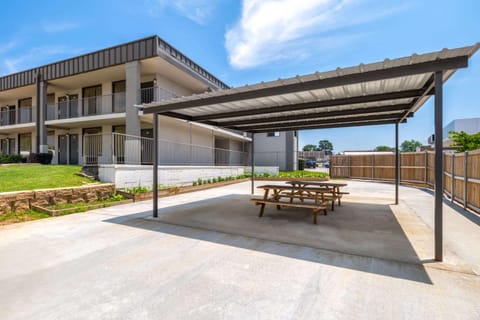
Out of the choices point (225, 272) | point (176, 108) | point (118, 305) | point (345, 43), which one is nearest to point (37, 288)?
point (118, 305)

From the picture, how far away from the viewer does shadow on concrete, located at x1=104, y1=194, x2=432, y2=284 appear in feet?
11.9

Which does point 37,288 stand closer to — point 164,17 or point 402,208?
point 402,208

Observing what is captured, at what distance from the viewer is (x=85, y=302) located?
2547 millimetres

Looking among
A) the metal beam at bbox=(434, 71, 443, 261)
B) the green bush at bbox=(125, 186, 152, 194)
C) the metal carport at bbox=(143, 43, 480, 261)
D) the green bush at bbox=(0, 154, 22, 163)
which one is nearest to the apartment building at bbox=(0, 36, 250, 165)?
the green bush at bbox=(125, 186, 152, 194)

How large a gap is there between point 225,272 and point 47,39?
18.3 metres

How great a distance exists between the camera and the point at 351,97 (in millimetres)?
5418

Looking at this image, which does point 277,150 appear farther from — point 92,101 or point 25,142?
point 25,142

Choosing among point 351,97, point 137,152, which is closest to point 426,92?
point 351,97

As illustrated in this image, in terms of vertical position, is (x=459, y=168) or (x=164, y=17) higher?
(x=164, y=17)

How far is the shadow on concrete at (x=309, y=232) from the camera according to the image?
11.9 ft

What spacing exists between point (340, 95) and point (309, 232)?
3.11 m

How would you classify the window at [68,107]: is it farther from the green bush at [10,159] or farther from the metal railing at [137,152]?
the green bush at [10,159]

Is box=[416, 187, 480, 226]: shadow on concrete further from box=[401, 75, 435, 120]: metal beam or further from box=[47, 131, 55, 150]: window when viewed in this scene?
box=[47, 131, 55, 150]: window

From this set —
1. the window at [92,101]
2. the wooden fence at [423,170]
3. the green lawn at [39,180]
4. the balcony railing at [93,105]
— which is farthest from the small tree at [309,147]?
the green lawn at [39,180]
